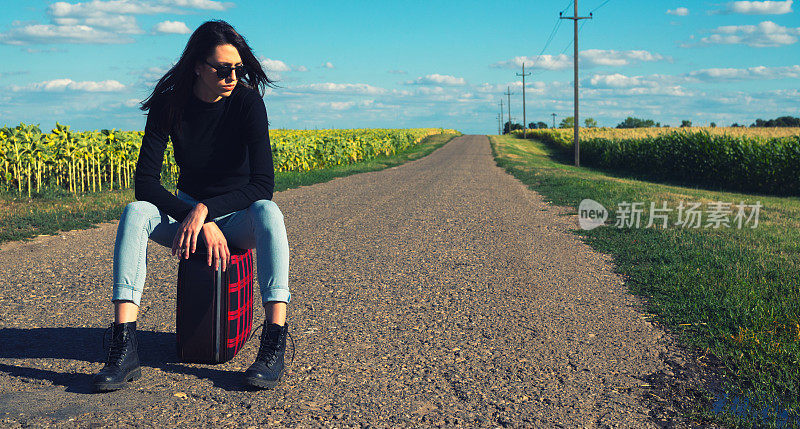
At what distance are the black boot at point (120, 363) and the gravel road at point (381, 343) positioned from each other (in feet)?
0.21

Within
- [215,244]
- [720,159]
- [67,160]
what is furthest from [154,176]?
[720,159]

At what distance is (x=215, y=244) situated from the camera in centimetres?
325

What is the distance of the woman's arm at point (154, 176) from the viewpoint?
133 inches

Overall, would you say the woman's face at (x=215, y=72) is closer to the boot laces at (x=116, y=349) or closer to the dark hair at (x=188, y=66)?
the dark hair at (x=188, y=66)

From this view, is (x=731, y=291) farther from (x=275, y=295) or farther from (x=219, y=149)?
(x=219, y=149)

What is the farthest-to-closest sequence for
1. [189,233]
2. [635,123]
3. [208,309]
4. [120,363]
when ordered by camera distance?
[635,123] < [208,309] < [189,233] < [120,363]

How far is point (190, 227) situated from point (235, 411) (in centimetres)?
101

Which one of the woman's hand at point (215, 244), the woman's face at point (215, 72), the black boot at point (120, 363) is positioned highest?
the woman's face at point (215, 72)

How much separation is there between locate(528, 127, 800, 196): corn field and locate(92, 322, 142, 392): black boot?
68.1 feet

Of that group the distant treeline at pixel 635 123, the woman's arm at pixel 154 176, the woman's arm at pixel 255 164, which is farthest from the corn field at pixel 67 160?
the distant treeline at pixel 635 123

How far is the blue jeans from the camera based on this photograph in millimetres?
3186

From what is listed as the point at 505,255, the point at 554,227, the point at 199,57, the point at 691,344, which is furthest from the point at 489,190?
the point at 199,57

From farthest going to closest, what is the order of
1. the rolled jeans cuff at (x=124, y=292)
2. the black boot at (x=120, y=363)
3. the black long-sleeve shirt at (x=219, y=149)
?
the black long-sleeve shirt at (x=219, y=149)
the rolled jeans cuff at (x=124, y=292)
the black boot at (x=120, y=363)

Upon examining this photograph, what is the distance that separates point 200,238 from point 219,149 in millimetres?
567
